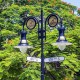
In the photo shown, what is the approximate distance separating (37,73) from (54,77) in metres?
1.94

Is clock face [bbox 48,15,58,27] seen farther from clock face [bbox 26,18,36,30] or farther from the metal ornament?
clock face [bbox 26,18,36,30]

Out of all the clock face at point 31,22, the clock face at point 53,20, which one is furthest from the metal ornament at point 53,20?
the clock face at point 31,22

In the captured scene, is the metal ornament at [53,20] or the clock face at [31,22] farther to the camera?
the clock face at [31,22]

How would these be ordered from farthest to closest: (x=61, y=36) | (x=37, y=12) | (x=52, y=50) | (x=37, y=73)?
1. (x=37, y=12)
2. (x=52, y=50)
3. (x=37, y=73)
4. (x=61, y=36)

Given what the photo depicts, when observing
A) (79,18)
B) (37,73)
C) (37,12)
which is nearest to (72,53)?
(37,73)

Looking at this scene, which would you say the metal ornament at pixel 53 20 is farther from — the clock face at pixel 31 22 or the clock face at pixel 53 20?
the clock face at pixel 31 22

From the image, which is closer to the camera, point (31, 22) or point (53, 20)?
point (53, 20)

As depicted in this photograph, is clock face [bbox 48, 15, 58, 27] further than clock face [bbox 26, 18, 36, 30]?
No

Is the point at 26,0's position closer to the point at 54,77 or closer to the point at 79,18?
the point at 79,18

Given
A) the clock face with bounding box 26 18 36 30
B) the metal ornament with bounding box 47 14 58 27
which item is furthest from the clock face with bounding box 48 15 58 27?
→ the clock face with bounding box 26 18 36 30

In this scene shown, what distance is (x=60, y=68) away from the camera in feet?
60.0

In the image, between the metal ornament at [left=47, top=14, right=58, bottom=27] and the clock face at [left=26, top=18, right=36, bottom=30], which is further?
the clock face at [left=26, top=18, right=36, bottom=30]

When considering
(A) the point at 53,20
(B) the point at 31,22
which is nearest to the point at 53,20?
(A) the point at 53,20

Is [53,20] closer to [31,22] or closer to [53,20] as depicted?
[53,20]
